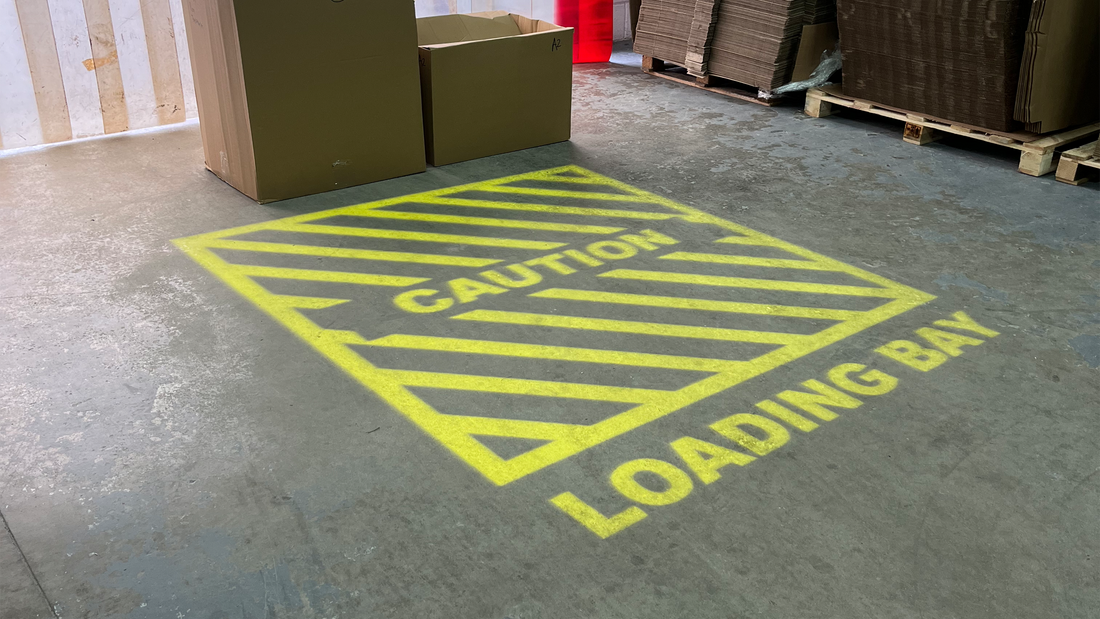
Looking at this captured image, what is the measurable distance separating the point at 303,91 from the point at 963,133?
3933 millimetres

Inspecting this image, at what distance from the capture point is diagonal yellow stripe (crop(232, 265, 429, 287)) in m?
3.95

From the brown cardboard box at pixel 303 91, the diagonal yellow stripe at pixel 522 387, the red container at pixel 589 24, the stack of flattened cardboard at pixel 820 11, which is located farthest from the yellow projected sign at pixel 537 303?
the red container at pixel 589 24

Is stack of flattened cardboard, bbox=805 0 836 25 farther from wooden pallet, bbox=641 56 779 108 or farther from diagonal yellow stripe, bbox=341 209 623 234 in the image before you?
diagonal yellow stripe, bbox=341 209 623 234

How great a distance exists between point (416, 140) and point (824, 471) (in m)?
3.26

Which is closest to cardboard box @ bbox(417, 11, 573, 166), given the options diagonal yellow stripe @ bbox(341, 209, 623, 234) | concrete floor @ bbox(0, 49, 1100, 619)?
diagonal yellow stripe @ bbox(341, 209, 623, 234)

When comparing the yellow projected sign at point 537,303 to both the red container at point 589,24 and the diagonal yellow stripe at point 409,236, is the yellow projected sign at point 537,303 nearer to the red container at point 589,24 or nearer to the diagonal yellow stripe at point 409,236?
the diagonal yellow stripe at point 409,236

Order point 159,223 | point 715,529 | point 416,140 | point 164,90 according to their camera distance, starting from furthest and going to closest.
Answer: point 164,90 → point 416,140 → point 159,223 → point 715,529

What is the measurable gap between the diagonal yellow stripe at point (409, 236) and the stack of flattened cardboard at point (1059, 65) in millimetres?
2961

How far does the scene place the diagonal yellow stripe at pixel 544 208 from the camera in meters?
4.72

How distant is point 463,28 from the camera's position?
19.0 feet

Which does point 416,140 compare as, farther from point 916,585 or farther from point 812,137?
point 916,585

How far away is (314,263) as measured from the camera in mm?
4121

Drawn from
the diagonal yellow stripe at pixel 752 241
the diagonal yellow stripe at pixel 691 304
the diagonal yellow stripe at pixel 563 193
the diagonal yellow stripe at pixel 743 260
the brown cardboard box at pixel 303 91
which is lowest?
the diagonal yellow stripe at pixel 691 304

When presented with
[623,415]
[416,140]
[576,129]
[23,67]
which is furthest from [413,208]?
[23,67]
